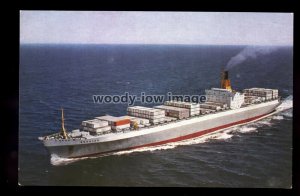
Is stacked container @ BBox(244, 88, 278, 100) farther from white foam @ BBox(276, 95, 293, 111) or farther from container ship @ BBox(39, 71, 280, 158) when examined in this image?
white foam @ BBox(276, 95, 293, 111)

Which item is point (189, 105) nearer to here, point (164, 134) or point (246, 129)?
point (164, 134)

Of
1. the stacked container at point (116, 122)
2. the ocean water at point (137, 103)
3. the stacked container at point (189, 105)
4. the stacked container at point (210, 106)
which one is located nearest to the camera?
the ocean water at point (137, 103)

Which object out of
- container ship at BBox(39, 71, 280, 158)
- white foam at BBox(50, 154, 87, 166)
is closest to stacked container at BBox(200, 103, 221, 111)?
container ship at BBox(39, 71, 280, 158)

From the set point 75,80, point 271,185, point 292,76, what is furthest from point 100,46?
point 271,185

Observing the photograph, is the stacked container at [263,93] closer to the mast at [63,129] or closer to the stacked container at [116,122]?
the stacked container at [116,122]

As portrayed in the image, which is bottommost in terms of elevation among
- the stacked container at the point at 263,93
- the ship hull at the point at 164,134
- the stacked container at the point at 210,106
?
the ship hull at the point at 164,134

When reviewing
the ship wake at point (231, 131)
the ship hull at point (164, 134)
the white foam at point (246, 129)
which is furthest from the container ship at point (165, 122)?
the white foam at point (246, 129)
